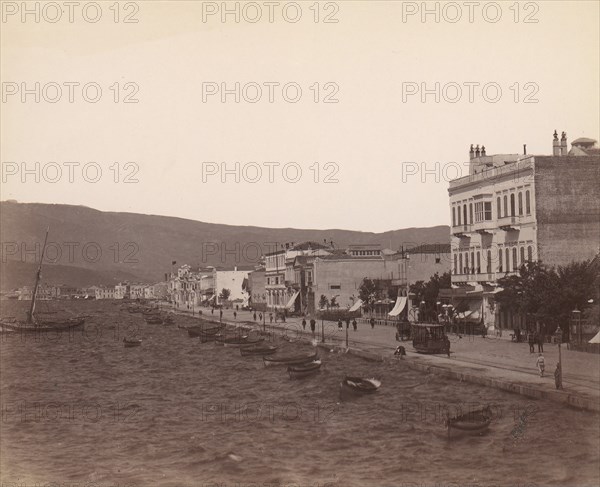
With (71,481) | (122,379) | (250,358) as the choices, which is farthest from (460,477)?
(250,358)

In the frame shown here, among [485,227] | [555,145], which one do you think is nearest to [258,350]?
[485,227]

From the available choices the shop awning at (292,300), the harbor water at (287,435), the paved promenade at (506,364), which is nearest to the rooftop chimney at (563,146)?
the paved promenade at (506,364)

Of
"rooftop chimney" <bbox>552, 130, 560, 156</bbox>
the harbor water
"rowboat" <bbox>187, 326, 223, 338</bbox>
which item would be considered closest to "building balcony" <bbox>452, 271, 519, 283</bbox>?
"rooftop chimney" <bbox>552, 130, 560, 156</bbox>

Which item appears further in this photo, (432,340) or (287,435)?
(432,340)

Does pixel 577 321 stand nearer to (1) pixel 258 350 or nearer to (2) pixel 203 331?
(1) pixel 258 350

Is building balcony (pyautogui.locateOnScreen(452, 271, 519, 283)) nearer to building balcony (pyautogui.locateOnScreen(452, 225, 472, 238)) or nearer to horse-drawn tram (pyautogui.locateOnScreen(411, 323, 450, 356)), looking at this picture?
building balcony (pyautogui.locateOnScreen(452, 225, 472, 238))

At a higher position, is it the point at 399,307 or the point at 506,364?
the point at 399,307

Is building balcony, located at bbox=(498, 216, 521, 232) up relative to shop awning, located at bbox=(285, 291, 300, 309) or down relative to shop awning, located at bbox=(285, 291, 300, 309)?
up
